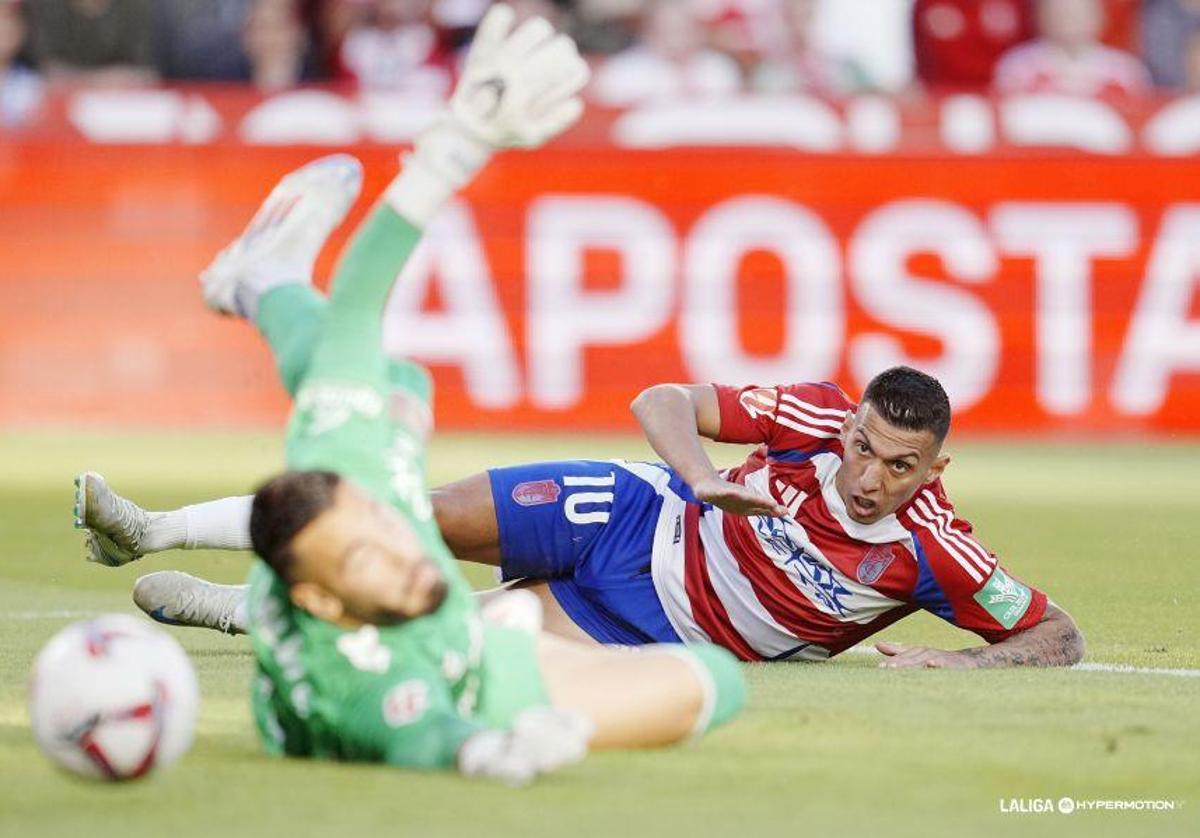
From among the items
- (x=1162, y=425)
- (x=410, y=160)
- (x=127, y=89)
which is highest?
(x=127, y=89)

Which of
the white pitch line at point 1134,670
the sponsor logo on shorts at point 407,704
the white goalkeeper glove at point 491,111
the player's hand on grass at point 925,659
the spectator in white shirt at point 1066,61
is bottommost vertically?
the white pitch line at point 1134,670

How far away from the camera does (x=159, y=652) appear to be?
17.4ft

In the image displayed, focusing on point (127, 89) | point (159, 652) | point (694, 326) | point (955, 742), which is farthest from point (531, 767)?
point (127, 89)

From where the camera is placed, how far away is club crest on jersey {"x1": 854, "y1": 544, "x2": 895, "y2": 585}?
7.63 m

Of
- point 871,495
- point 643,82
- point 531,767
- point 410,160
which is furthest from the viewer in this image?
point 643,82

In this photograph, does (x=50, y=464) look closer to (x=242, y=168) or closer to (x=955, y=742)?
(x=242, y=168)

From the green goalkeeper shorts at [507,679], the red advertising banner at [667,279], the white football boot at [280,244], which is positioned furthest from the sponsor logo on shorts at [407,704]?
the red advertising banner at [667,279]

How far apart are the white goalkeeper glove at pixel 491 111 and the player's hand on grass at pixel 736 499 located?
5.23ft

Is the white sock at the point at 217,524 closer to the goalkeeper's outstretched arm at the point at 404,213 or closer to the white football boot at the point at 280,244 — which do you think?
the white football boot at the point at 280,244

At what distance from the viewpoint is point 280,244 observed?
21.2 ft

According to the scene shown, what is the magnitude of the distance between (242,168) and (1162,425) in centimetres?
694

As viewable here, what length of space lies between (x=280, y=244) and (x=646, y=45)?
1255cm

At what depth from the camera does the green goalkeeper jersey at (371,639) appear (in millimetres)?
5359

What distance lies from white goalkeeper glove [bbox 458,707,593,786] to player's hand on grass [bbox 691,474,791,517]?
1.81 m
